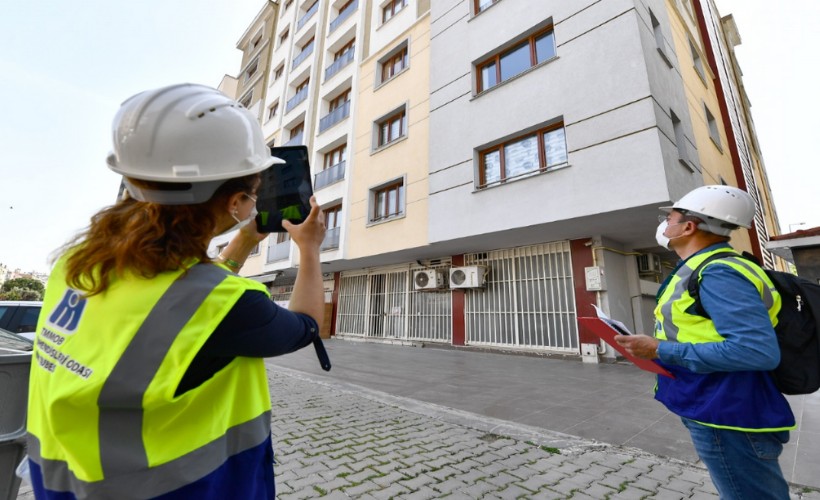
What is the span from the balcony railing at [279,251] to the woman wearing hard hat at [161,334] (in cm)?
1472

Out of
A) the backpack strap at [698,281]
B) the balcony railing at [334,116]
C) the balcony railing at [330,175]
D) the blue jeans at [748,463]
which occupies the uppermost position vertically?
the balcony railing at [334,116]

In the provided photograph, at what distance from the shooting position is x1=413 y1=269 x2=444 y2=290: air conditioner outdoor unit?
10992 millimetres

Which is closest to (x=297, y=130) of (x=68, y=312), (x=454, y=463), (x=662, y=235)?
(x=454, y=463)

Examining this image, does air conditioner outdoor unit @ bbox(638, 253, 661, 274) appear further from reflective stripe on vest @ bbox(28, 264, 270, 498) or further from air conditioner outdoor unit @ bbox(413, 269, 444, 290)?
reflective stripe on vest @ bbox(28, 264, 270, 498)

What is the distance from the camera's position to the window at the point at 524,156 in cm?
802

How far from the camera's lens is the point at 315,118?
16.4 metres

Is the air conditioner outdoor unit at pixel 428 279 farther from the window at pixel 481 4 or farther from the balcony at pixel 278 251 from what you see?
the window at pixel 481 4

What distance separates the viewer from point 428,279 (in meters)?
11.2

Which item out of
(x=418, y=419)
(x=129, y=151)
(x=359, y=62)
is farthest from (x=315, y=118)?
(x=129, y=151)

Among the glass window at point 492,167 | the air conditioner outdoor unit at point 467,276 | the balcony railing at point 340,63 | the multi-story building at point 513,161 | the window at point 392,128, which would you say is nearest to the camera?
the multi-story building at point 513,161

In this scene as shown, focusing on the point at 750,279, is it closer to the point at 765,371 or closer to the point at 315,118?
the point at 765,371

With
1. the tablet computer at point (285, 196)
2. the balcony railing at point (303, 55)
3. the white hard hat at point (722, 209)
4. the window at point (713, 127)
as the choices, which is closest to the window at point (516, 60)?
the window at point (713, 127)

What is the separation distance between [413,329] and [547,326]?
15.0ft

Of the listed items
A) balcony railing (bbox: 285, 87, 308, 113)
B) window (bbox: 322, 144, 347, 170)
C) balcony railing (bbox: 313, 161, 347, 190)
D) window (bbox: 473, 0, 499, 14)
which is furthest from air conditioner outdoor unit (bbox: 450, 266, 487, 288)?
balcony railing (bbox: 285, 87, 308, 113)
